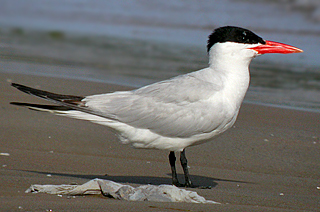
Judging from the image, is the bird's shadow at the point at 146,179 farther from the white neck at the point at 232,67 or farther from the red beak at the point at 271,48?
the red beak at the point at 271,48

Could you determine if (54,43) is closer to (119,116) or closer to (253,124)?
(253,124)

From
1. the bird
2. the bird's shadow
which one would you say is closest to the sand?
the bird's shadow

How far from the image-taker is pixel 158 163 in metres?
4.83

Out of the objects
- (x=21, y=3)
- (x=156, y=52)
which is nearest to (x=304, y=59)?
(x=156, y=52)

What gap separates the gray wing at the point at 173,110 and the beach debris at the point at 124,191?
2.70 ft

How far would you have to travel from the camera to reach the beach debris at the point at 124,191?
334 centimetres

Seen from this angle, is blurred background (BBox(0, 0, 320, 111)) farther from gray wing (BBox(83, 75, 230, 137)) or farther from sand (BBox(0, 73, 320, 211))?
gray wing (BBox(83, 75, 230, 137))

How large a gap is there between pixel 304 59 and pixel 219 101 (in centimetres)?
628

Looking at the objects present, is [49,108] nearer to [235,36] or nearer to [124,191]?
[124,191]

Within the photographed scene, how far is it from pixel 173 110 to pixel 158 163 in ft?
2.62

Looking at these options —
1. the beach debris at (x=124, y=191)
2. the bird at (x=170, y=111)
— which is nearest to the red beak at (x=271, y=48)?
the bird at (x=170, y=111)

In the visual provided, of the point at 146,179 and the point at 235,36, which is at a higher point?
the point at 235,36

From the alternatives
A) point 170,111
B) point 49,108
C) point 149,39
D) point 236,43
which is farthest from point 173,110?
point 149,39

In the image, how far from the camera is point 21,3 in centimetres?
1656
